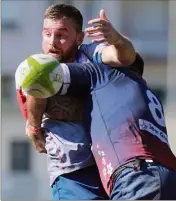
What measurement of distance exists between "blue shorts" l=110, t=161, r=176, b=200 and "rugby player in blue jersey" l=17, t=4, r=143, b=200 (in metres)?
0.27

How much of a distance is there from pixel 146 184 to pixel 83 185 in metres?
0.38

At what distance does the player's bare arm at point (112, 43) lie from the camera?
2.64 metres

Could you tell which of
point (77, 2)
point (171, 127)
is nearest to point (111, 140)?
point (171, 127)

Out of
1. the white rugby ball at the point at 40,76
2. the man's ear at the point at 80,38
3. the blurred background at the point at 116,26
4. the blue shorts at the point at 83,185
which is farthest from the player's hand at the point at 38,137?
the blurred background at the point at 116,26

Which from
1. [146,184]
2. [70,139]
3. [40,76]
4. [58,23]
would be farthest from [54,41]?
[146,184]

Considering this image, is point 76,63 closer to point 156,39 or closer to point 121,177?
point 121,177

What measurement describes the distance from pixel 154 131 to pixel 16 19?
35.4 feet

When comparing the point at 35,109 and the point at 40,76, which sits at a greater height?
the point at 40,76

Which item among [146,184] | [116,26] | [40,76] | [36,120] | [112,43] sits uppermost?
[112,43]

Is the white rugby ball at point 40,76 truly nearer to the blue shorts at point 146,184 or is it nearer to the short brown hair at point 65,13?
the short brown hair at point 65,13

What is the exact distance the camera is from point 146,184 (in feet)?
8.52

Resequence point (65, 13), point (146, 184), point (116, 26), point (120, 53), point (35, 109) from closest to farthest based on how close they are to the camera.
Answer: point (146, 184) < point (120, 53) < point (35, 109) < point (65, 13) < point (116, 26)

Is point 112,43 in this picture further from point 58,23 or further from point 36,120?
point 36,120

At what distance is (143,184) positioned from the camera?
8.52 ft
